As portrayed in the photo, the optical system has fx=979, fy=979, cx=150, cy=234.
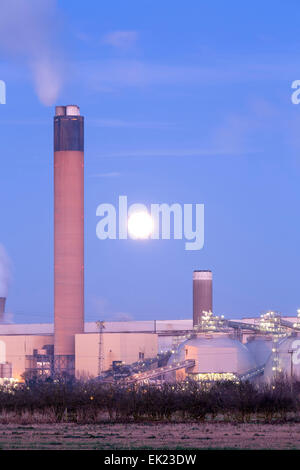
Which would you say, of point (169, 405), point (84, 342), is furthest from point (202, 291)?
point (169, 405)

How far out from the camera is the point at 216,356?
64312 millimetres

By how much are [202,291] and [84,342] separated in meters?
12.3

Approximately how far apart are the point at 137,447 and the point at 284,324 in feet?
168

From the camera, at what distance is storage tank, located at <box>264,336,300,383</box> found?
195ft

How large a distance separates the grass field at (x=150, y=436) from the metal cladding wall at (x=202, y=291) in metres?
45.0

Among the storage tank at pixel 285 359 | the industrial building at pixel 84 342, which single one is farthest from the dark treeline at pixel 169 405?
the industrial building at pixel 84 342

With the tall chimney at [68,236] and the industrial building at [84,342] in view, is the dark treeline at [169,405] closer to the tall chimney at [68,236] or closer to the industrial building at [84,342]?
the industrial building at [84,342]

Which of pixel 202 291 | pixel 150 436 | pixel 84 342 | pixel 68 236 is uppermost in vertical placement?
pixel 68 236

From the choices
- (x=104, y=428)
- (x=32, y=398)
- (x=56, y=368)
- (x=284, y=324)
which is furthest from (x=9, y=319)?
(x=104, y=428)

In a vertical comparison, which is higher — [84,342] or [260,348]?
[84,342]

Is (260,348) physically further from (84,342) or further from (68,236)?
(68,236)

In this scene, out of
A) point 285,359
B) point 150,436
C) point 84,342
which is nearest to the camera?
point 150,436

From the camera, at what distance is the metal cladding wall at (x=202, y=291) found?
7438 cm
